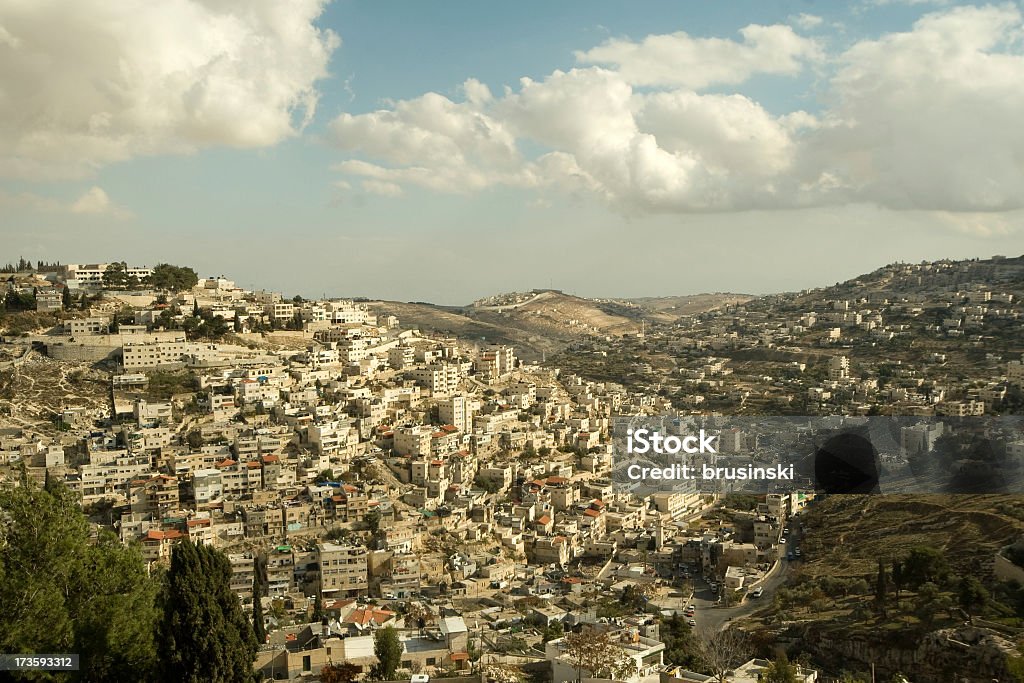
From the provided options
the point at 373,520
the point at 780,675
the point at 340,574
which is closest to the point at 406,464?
the point at 373,520

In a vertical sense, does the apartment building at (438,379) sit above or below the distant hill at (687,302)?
below

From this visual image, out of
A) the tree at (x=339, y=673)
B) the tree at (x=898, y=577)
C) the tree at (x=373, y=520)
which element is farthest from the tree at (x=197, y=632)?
the tree at (x=898, y=577)

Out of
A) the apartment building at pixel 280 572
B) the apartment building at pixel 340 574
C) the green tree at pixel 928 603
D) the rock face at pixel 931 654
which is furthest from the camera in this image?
the apartment building at pixel 340 574

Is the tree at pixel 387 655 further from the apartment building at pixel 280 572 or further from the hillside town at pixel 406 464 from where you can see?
the apartment building at pixel 280 572

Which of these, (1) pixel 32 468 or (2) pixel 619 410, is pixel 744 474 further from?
(1) pixel 32 468

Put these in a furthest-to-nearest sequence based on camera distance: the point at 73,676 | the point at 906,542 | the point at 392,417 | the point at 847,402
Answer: the point at 847,402 < the point at 392,417 < the point at 906,542 < the point at 73,676

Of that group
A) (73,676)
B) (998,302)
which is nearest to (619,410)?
(998,302)

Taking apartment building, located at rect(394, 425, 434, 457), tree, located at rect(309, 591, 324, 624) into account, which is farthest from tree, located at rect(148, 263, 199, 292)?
tree, located at rect(309, 591, 324, 624)
